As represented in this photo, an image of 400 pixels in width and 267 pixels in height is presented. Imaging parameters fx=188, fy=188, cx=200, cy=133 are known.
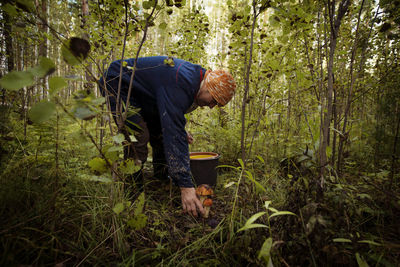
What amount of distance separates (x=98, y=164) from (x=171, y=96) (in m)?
0.91

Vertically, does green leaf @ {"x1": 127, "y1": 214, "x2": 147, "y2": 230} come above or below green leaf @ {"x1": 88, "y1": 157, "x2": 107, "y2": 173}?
below

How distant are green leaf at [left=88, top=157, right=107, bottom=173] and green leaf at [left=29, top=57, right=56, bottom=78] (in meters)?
0.43

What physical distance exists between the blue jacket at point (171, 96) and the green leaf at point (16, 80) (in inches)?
22.4

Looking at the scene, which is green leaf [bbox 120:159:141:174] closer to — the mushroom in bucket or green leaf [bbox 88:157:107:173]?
green leaf [bbox 88:157:107:173]

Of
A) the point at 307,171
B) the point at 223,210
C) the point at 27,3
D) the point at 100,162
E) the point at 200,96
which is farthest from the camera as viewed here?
the point at 200,96

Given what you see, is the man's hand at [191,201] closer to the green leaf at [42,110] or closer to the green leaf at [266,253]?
the green leaf at [266,253]

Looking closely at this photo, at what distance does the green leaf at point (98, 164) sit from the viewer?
0.95 m

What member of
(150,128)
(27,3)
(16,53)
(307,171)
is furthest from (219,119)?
(16,53)

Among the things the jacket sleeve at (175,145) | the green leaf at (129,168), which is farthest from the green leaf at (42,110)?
the jacket sleeve at (175,145)

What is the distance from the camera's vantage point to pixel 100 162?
96cm

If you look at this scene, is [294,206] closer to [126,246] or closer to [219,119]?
[126,246]

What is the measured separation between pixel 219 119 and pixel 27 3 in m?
2.94

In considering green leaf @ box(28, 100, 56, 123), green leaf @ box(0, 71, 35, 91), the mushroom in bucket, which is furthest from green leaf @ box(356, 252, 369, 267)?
green leaf @ box(0, 71, 35, 91)

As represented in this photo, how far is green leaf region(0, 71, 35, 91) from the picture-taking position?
61cm
